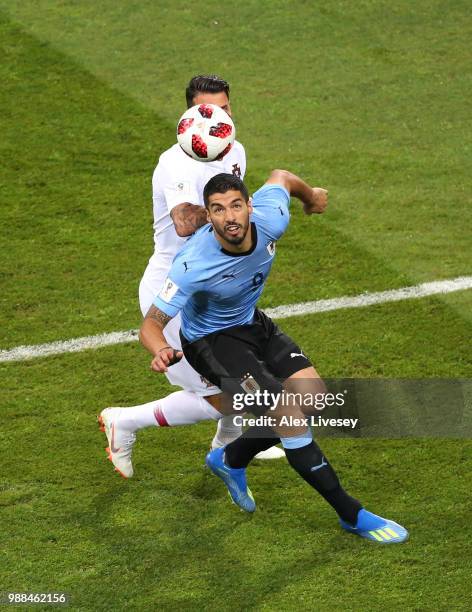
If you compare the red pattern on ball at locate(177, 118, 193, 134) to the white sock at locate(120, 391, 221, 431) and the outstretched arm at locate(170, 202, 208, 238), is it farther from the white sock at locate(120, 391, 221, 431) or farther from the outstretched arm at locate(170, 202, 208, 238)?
the white sock at locate(120, 391, 221, 431)

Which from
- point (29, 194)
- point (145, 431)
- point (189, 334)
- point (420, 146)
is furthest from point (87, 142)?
point (189, 334)

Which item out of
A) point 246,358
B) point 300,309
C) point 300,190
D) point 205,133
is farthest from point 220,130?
point 300,309

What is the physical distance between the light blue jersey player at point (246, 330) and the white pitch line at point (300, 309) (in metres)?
1.96

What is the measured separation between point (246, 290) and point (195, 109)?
1.02 meters

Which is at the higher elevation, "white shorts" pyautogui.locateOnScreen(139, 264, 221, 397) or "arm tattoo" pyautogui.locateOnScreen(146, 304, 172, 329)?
"arm tattoo" pyautogui.locateOnScreen(146, 304, 172, 329)

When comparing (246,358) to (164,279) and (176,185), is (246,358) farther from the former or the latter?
(176,185)

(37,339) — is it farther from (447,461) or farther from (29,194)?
(447,461)

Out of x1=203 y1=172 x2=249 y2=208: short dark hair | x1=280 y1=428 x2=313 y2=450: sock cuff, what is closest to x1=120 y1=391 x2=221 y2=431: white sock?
x1=280 y1=428 x2=313 y2=450: sock cuff

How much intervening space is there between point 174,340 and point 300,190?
1090 mm

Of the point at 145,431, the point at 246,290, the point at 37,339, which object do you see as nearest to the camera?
the point at 246,290

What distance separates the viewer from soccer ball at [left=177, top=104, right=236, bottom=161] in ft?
22.2

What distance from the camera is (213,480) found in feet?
24.2

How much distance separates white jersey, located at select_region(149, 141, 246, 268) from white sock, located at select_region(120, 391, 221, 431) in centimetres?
76

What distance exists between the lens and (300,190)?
23.4ft
